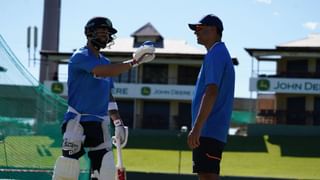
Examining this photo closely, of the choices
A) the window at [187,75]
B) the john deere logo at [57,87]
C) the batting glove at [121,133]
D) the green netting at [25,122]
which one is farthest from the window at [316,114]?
the batting glove at [121,133]

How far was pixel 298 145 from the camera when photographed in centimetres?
3500

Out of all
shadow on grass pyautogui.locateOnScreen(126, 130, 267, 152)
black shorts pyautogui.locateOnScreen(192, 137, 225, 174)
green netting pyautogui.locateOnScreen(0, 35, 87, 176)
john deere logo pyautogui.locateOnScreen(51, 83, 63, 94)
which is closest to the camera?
black shorts pyautogui.locateOnScreen(192, 137, 225, 174)

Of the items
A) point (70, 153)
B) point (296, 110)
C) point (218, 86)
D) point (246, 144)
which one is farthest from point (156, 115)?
point (218, 86)

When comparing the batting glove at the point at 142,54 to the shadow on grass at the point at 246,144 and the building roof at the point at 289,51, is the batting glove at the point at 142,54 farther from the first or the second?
the building roof at the point at 289,51

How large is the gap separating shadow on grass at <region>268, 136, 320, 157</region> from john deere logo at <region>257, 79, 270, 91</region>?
4.71 metres

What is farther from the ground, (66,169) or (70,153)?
(70,153)

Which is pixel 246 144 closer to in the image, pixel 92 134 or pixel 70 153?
pixel 92 134

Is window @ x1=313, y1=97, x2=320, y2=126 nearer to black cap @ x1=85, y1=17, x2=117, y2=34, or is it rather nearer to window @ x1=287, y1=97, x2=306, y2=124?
window @ x1=287, y1=97, x2=306, y2=124

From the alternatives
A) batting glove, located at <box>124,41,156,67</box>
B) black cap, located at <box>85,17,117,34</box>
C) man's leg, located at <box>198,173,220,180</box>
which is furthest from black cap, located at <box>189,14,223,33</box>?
man's leg, located at <box>198,173,220,180</box>

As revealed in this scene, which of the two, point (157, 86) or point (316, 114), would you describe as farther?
point (157, 86)

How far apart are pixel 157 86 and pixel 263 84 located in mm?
7731

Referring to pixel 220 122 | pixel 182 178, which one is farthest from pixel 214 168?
pixel 182 178

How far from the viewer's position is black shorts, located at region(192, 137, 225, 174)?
556 centimetres

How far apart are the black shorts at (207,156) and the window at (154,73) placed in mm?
42764
